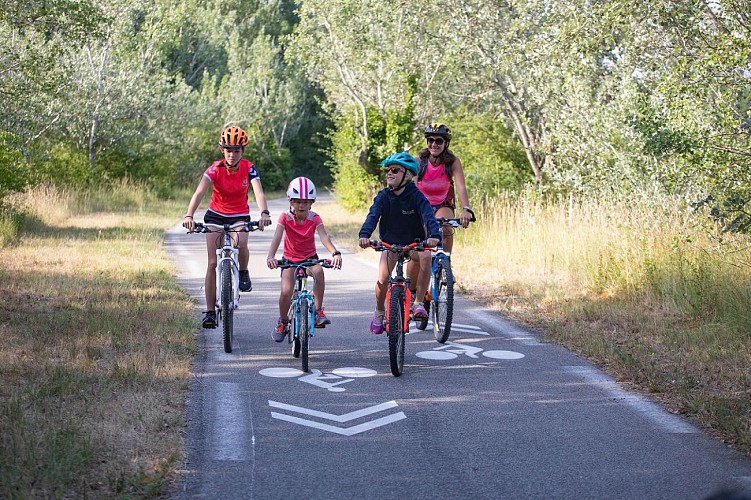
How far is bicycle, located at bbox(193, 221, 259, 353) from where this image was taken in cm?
884

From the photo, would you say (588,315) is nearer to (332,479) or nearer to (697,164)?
(697,164)

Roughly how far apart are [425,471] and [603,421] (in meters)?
1.63

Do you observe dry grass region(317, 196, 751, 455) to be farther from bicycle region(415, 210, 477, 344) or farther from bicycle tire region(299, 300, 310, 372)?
bicycle tire region(299, 300, 310, 372)

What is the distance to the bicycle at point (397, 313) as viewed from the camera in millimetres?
7876

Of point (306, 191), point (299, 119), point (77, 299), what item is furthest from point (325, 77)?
point (299, 119)

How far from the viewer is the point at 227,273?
9070 millimetres

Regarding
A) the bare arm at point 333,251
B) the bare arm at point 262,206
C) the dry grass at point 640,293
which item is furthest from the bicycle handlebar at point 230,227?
the dry grass at point 640,293

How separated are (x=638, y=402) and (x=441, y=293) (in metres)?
2.96

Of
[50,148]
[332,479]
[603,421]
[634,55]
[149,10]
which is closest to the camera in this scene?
[332,479]

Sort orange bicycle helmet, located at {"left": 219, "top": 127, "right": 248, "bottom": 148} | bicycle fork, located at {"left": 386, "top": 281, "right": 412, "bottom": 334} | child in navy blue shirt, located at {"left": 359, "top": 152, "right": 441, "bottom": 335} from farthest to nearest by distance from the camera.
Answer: orange bicycle helmet, located at {"left": 219, "top": 127, "right": 248, "bottom": 148} < child in navy blue shirt, located at {"left": 359, "top": 152, "right": 441, "bottom": 335} < bicycle fork, located at {"left": 386, "top": 281, "right": 412, "bottom": 334}

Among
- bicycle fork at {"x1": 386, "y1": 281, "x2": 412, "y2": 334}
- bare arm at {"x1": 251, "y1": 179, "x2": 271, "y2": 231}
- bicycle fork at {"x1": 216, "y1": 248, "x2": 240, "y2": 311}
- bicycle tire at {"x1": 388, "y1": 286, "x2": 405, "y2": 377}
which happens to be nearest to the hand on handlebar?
bicycle fork at {"x1": 386, "y1": 281, "x2": 412, "y2": 334}

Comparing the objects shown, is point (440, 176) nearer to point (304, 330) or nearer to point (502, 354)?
point (502, 354)

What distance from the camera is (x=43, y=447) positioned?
17.9ft

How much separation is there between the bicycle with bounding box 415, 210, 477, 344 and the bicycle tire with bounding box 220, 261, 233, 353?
1839mm
